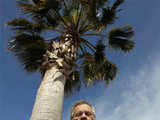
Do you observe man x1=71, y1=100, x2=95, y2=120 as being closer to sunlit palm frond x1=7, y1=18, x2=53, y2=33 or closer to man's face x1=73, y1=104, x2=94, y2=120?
man's face x1=73, y1=104, x2=94, y2=120

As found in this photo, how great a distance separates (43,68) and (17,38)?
7.04ft

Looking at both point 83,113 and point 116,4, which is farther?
point 116,4

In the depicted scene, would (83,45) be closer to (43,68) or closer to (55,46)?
(55,46)

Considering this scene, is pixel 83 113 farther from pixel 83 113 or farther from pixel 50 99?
pixel 50 99

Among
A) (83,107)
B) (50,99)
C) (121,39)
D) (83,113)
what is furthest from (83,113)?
(121,39)

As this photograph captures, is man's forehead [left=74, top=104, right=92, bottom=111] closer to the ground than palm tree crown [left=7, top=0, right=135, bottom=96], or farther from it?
closer to the ground

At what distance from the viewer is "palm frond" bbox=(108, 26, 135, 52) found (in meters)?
6.18

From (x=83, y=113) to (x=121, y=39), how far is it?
3.44 m

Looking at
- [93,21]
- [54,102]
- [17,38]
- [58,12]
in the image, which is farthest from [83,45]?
[54,102]

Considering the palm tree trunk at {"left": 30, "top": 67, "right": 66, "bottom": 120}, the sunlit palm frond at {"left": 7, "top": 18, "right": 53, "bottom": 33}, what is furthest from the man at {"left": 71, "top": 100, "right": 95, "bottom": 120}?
the sunlit palm frond at {"left": 7, "top": 18, "right": 53, "bottom": 33}

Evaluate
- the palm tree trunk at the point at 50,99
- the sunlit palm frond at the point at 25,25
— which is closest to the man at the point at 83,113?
the palm tree trunk at the point at 50,99

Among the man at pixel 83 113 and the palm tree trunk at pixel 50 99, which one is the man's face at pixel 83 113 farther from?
the palm tree trunk at pixel 50 99

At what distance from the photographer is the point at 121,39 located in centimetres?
636

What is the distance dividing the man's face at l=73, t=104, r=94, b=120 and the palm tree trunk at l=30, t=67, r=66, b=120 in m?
1.06
